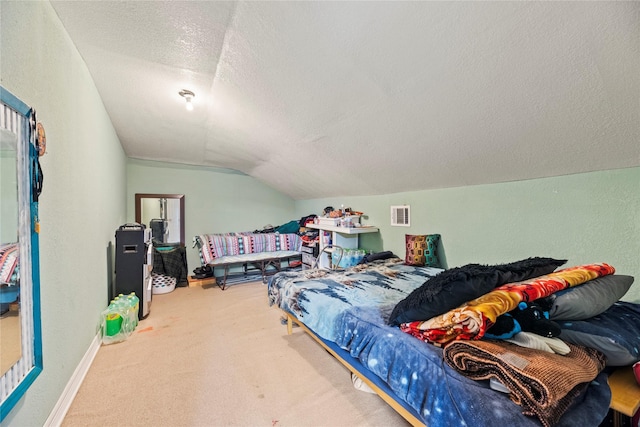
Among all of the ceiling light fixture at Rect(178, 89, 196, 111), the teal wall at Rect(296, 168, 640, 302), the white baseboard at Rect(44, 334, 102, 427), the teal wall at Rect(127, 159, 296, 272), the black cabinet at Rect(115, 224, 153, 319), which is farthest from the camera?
the teal wall at Rect(127, 159, 296, 272)

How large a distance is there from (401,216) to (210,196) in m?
3.74

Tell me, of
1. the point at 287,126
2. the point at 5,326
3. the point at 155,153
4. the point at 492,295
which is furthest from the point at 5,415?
the point at 155,153

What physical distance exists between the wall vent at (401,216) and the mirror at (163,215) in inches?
152

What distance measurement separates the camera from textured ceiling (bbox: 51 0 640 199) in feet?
3.83

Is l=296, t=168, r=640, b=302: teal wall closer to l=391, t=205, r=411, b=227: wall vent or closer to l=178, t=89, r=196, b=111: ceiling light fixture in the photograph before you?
l=391, t=205, r=411, b=227: wall vent

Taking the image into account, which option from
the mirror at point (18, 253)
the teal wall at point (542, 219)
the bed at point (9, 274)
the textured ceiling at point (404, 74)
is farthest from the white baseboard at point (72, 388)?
the teal wall at point (542, 219)

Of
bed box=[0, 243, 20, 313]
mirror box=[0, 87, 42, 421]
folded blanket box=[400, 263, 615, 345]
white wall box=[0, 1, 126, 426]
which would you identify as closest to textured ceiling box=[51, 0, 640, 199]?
white wall box=[0, 1, 126, 426]

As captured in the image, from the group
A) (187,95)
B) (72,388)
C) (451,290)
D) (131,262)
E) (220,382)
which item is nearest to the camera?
(451,290)

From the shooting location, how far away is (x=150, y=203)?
4469 millimetres

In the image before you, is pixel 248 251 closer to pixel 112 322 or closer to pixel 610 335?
pixel 112 322

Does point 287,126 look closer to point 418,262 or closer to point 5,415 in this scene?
point 418,262

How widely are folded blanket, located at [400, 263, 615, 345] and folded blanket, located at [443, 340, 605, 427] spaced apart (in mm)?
80

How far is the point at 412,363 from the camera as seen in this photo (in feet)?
3.79

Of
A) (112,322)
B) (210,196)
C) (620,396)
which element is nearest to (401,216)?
(620,396)
